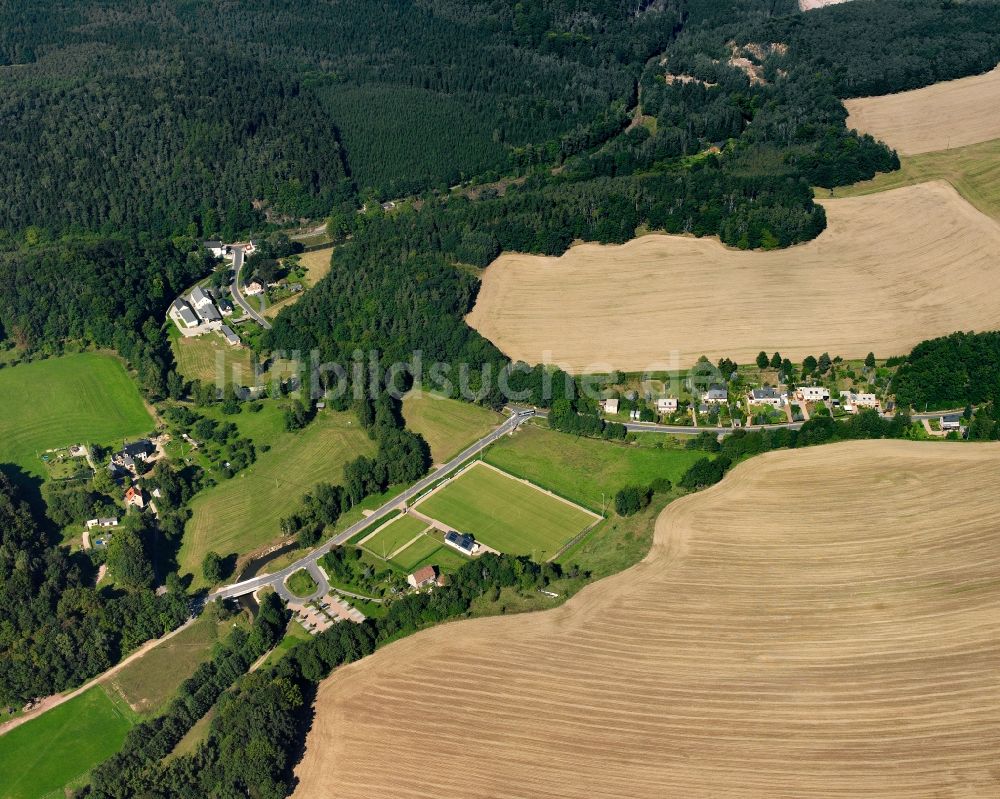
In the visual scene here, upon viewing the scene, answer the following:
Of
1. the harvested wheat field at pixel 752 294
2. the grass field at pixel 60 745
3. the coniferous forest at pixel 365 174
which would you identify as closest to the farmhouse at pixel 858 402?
the coniferous forest at pixel 365 174

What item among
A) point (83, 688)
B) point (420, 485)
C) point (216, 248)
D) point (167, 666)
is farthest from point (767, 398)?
point (216, 248)

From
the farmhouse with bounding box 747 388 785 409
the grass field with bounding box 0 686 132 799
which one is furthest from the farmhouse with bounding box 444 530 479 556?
the farmhouse with bounding box 747 388 785 409

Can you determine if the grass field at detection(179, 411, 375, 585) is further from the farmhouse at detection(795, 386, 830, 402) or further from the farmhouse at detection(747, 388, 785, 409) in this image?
the farmhouse at detection(795, 386, 830, 402)

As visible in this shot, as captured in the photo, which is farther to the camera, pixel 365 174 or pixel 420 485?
pixel 365 174

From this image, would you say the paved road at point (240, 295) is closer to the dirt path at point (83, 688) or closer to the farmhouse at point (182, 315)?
the farmhouse at point (182, 315)

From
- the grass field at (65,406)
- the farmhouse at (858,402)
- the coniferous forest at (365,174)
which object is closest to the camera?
the coniferous forest at (365,174)

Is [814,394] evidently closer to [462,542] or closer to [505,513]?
[505,513]
